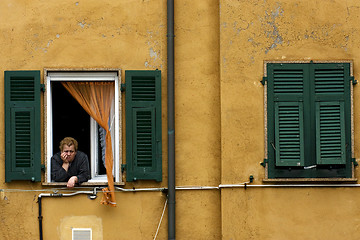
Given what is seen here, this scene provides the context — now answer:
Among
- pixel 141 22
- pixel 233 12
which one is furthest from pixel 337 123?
pixel 141 22

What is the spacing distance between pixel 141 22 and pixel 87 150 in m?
1.83

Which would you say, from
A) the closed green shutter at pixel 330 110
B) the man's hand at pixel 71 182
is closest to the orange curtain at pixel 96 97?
the man's hand at pixel 71 182

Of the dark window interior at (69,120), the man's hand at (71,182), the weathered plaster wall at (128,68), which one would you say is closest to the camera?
the man's hand at (71,182)

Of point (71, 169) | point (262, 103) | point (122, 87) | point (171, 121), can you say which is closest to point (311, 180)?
point (262, 103)

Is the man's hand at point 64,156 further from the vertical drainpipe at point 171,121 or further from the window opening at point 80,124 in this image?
the vertical drainpipe at point 171,121

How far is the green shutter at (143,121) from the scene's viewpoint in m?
11.0

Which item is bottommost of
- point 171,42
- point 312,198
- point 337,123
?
point 312,198

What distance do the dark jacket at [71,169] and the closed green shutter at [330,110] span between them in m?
2.93

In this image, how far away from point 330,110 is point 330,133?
0.29 metres

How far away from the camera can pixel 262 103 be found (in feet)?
36.0

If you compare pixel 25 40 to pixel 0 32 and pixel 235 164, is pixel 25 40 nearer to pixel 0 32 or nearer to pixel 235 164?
pixel 0 32

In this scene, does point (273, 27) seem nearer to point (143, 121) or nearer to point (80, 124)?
point (143, 121)

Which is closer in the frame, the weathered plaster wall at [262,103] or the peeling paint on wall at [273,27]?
the weathered plaster wall at [262,103]

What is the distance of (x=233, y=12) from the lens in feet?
36.2
